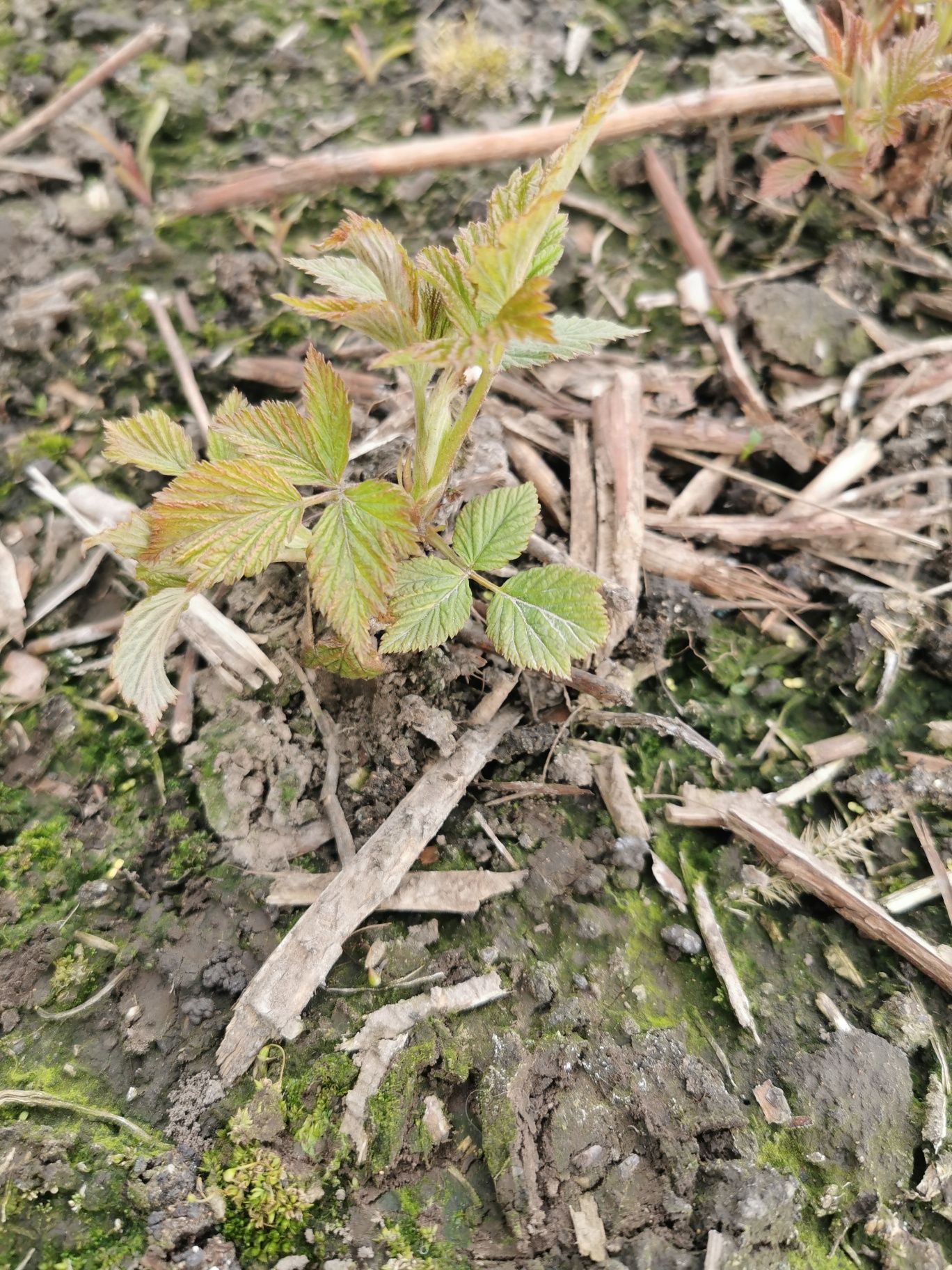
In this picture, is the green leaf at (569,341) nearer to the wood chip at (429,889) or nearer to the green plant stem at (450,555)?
the green plant stem at (450,555)

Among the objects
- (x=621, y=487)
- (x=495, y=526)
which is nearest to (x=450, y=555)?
(x=495, y=526)

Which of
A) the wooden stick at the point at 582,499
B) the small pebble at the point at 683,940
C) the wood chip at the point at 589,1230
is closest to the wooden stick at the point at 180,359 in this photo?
the wooden stick at the point at 582,499

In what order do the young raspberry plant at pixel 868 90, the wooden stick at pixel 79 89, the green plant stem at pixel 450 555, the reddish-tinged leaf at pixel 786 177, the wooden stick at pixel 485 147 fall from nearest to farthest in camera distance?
the green plant stem at pixel 450 555
the young raspberry plant at pixel 868 90
the reddish-tinged leaf at pixel 786 177
the wooden stick at pixel 485 147
the wooden stick at pixel 79 89

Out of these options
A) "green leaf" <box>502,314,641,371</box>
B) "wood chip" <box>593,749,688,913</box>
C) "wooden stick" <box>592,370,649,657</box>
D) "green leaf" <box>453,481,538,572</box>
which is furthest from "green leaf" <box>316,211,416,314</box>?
"wood chip" <box>593,749,688,913</box>

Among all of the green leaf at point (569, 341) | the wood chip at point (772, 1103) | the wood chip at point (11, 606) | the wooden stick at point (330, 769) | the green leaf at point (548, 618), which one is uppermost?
the green leaf at point (569, 341)

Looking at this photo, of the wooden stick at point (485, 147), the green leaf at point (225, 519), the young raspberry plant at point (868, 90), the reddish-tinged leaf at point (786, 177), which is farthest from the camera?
the wooden stick at point (485, 147)

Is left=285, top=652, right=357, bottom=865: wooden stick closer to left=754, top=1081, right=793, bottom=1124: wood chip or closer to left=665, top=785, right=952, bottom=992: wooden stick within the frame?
left=665, top=785, right=952, bottom=992: wooden stick

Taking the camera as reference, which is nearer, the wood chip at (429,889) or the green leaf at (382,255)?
the green leaf at (382,255)
